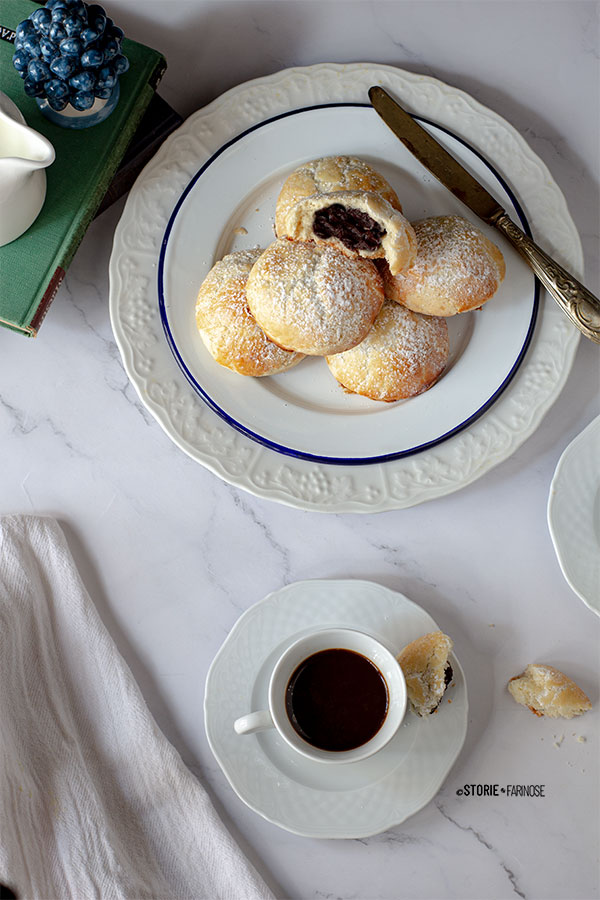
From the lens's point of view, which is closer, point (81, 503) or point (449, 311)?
point (449, 311)

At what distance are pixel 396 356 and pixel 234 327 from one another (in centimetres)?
25

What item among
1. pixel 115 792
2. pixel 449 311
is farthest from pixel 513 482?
pixel 115 792

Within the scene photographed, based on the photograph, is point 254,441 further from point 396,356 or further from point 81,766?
point 81,766

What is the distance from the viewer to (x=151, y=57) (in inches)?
46.4

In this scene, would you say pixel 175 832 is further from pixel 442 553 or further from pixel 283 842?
pixel 442 553

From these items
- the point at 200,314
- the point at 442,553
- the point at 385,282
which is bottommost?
the point at 442,553

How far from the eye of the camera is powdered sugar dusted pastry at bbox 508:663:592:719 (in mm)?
1183

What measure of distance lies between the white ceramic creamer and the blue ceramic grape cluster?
0.06 meters

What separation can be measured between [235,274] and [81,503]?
0.47 m

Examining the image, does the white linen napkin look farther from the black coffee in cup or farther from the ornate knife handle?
the ornate knife handle

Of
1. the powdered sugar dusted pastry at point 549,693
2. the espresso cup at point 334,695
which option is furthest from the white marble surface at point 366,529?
the espresso cup at point 334,695

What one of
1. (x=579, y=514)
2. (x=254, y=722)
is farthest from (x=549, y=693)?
(x=254, y=722)

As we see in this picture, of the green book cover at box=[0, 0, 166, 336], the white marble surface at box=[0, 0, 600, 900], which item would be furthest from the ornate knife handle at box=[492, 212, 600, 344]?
the green book cover at box=[0, 0, 166, 336]

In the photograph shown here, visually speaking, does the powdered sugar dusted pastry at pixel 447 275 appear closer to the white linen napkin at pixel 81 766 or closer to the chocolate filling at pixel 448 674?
the chocolate filling at pixel 448 674
